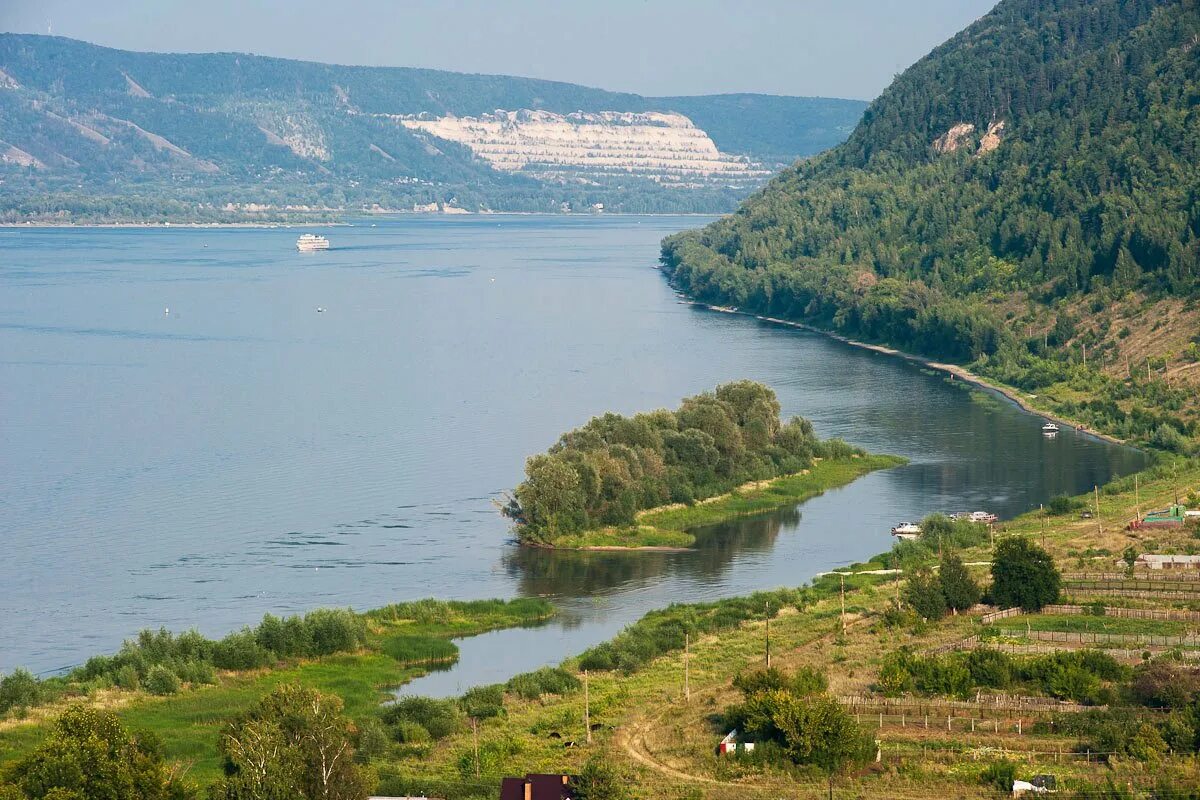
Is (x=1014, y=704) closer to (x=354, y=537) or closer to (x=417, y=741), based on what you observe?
(x=417, y=741)

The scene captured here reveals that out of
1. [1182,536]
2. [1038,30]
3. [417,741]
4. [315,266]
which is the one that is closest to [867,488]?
[1182,536]

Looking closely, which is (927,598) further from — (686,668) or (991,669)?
(686,668)

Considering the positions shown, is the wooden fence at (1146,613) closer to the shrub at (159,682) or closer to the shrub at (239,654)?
the shrub at (239,654)

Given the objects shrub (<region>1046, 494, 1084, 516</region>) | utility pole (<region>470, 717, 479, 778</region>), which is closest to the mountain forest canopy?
shrub (<region>1046, 494, 1084, 516</region>)

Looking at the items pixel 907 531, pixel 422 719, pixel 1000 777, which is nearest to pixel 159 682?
pixel 422 719

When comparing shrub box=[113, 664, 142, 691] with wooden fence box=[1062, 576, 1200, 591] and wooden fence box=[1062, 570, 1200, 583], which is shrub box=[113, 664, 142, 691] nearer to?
wooden fence box=[1062, 576, 1200, 591]

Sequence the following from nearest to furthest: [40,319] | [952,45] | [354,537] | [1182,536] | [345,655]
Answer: [345,655] → [1182,536] → [354,537] → [40,319] → [952,45]
